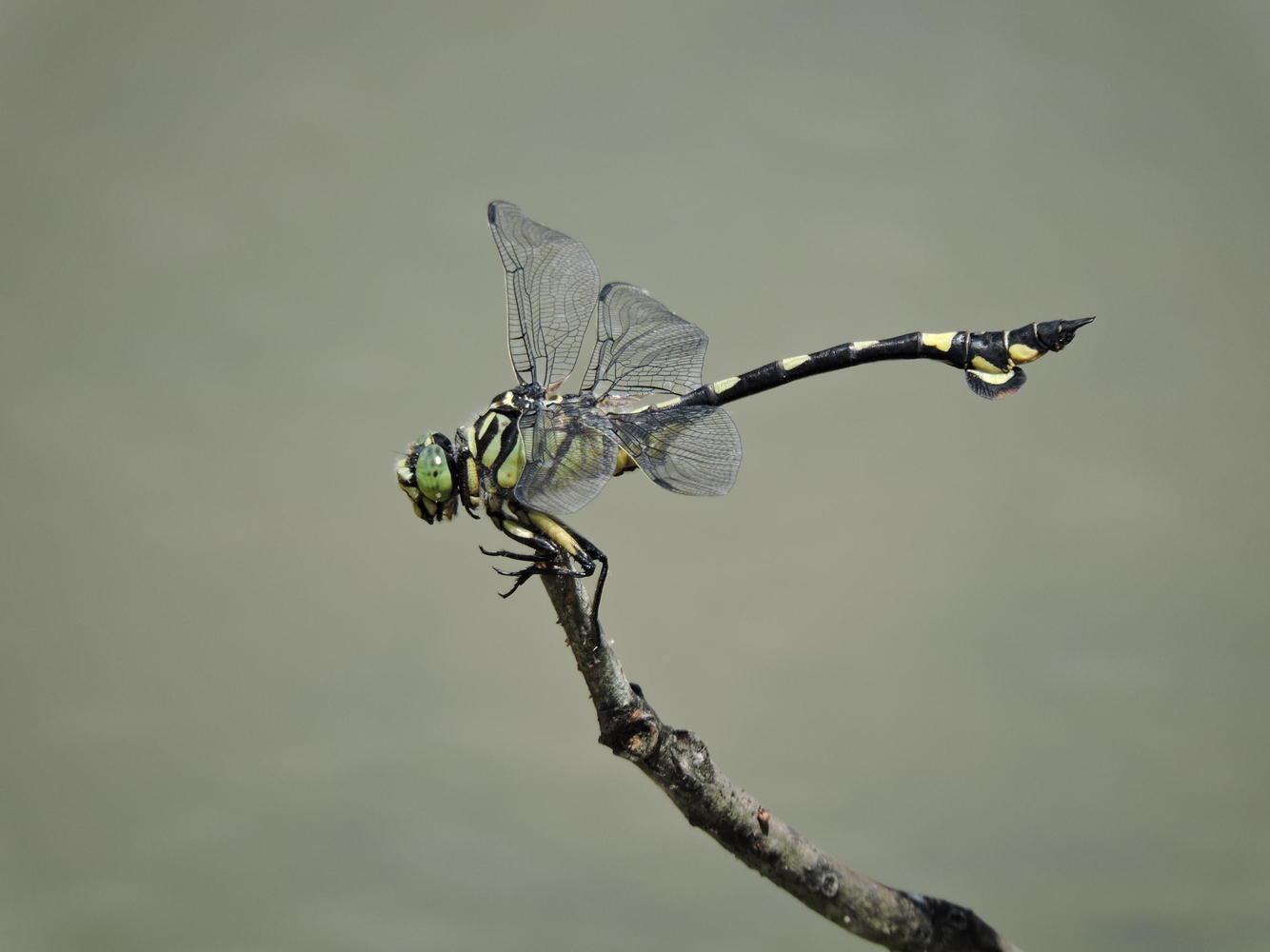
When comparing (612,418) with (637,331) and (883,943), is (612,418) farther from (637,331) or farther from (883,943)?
(883,943)

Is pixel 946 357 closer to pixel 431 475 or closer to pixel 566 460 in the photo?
pixel 566 460

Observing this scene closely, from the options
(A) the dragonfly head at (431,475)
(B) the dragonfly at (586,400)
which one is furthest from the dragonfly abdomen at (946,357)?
(A) the dragonfly head at (431,475)

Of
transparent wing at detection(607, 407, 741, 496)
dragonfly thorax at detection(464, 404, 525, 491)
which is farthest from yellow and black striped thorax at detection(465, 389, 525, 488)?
transparent wing at detection(607, 407, 741, 496)

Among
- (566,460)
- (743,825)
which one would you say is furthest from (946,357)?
(743,825)

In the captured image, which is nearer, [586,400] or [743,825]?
[743,825]

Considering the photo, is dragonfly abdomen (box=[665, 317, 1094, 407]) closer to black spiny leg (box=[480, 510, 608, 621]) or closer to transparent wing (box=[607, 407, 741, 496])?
transparent wing (box=[607, 407, 741, 496])

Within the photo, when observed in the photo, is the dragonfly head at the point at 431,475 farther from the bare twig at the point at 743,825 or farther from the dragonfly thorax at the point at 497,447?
the bare twig at the point at 743,825

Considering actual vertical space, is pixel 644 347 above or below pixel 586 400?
above
